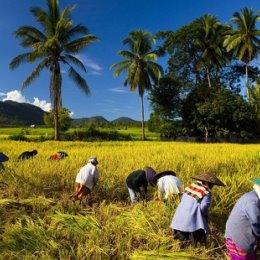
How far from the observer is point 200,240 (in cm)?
409

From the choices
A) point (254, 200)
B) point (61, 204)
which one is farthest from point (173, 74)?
point (254, 200)

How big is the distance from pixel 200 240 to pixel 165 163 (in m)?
5.13

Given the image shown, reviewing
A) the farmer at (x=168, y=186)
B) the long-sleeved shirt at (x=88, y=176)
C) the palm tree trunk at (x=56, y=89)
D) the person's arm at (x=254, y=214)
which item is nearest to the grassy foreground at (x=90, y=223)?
the farmer at (x=168, y=186)

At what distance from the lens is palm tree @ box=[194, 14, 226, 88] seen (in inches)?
1145

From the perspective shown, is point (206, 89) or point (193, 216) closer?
point (193, 216)

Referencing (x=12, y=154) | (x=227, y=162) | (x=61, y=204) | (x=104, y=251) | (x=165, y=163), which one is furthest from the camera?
(x=12, y=154)

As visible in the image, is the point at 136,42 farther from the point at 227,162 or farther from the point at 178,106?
the point at 227,162

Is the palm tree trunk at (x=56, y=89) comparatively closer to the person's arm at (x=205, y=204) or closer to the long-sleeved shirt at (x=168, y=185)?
the long-sleeved shirt at (x=168, y=185)

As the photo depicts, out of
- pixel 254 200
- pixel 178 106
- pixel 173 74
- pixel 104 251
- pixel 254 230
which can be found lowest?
pixel 104 251

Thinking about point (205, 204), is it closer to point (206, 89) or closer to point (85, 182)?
point (85, 182)

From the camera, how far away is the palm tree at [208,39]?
29.1m

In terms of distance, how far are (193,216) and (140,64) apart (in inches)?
983

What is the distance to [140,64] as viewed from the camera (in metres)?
28.2

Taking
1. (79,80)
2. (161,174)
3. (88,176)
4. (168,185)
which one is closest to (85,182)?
(88,176)
